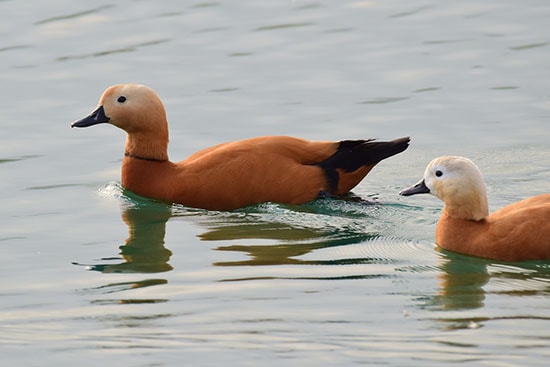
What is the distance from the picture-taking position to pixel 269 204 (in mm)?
10570

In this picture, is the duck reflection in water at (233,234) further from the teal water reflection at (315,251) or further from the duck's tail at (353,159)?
the duck's tail at (353,159)

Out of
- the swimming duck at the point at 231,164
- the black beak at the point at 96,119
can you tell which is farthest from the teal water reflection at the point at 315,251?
the black beak at the point at 96,119

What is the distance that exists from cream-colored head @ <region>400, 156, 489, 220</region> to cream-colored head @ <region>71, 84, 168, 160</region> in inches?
102

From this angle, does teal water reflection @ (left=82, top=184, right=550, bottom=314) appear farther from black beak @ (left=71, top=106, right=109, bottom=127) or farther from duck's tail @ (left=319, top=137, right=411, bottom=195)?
black beak @ (left=71, top=106, right=109, bottom=127)

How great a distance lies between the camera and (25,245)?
9.87m

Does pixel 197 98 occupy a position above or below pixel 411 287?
above

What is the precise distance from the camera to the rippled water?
7.60 metres

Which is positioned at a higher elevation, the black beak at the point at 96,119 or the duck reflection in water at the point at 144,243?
the black beak at the point at 96,119

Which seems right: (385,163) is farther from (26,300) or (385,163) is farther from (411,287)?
(26,300)

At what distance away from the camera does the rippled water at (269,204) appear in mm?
7602

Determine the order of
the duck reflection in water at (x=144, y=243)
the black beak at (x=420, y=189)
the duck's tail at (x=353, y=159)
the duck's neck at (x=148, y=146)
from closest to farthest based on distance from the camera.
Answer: the duck reflection in water at (x=144, y=243)
the black beak at (x=420, y=189)
the duck's tail at (x=353, y=159)
the duck's neck at (x=148, y=146)

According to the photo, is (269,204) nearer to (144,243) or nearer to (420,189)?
(144,243)

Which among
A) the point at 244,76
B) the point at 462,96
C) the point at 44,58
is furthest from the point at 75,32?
the point at 462,96

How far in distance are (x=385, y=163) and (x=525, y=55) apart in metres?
2.85
